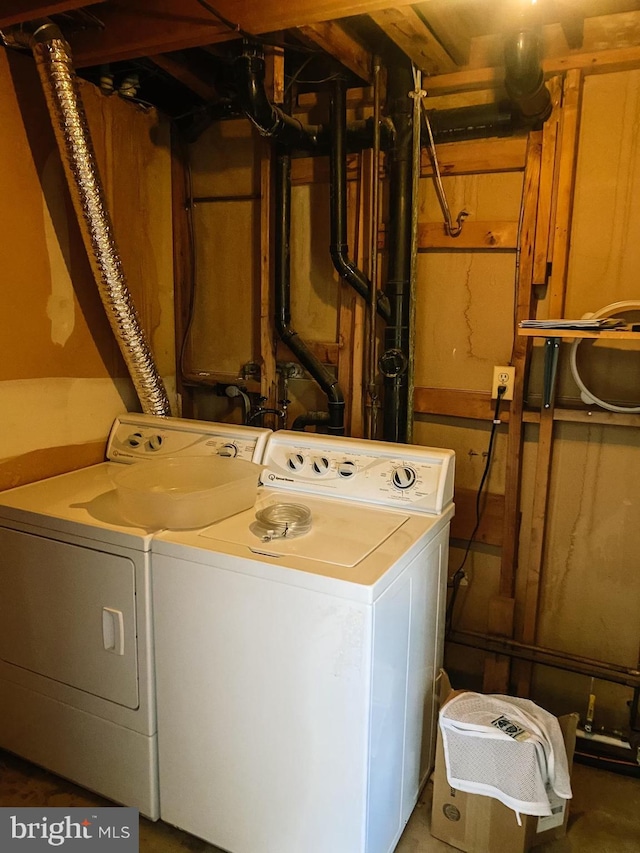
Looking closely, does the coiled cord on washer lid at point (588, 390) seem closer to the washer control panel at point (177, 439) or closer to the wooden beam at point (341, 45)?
the washer control panel at point (177, 439)

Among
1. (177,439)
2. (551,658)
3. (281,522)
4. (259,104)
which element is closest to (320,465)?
(281,522)

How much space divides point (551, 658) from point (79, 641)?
154cm

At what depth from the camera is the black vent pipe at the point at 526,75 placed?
185 centimetres

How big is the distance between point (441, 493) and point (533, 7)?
143 centimetres

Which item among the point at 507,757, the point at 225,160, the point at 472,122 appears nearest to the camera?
the point at 507,757

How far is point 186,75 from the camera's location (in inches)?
90.2

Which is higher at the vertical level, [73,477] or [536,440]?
[536,440]

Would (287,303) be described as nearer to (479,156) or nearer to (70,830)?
(479,156)

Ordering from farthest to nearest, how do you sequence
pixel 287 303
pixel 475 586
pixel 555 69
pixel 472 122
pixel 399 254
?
pixel 287 303 → pixel 475 586 → pixel 399 254 → pixel 472 122 → pixel 555 69

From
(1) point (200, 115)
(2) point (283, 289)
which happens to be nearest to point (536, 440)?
(2) point (283, 289)

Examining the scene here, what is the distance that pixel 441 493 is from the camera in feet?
6.08

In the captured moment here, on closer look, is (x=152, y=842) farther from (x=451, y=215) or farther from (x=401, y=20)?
(x=401, y=20)

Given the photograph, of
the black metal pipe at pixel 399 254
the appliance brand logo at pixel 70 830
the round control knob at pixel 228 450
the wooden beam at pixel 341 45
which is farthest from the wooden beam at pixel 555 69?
the appliance brand logo at pixel 70 830

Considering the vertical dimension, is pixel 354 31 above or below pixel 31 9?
above
